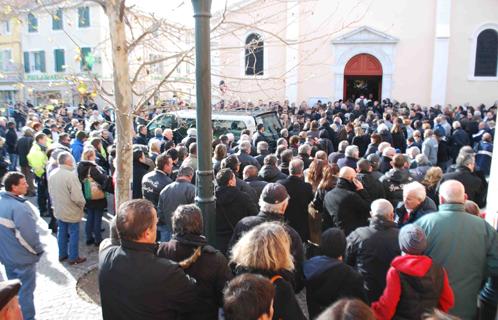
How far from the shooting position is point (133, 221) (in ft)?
9.37

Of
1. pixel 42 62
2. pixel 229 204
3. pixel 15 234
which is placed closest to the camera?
pixel 15 234

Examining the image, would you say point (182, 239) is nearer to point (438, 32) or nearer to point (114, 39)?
point (114, 39)

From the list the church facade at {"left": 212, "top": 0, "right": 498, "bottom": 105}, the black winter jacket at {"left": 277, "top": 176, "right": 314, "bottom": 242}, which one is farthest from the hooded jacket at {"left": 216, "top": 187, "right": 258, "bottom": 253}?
the church facade at {"left": 212, "top": 0, "right": 498, "bottom": 105}

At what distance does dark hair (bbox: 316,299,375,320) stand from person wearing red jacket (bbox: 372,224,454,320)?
4.68 ft

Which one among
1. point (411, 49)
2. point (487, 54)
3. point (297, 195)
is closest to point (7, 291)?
point (297, 195)

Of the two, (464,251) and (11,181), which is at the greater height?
(11,181)

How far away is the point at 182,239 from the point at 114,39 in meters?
3.02

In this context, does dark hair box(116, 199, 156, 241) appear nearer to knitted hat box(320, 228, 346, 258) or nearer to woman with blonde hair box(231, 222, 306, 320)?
woman with blonde hair box(231, 222, 306, 320)

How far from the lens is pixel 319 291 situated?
3.35 meters

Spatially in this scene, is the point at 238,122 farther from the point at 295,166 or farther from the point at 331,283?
the point at 331,283

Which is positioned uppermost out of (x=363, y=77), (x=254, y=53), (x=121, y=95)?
(x=363, y=77)

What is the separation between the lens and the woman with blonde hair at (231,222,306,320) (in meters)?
2.77

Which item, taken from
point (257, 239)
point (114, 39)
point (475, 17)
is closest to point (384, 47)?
point (475, 17)

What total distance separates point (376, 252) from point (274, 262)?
4.67 ft
